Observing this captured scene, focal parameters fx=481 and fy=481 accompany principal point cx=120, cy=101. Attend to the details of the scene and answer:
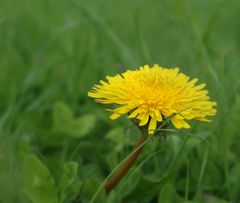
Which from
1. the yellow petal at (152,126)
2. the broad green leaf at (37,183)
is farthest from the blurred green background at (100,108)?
the yellow petal at (152,126)

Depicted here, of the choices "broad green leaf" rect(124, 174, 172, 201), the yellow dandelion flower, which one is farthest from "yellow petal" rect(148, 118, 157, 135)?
"broad green leaf" rect(124, 174, 172, 201)

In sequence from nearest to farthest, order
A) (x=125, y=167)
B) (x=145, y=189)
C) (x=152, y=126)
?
(x=152, y=126) < (x=125, y=167) < (x=145, y=189)

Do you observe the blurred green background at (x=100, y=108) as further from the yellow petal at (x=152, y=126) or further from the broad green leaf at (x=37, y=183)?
the yellow petal at (x=152, y=126)

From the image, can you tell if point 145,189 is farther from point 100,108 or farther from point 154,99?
point 100,108

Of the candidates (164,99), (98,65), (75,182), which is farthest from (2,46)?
A: (164,99)

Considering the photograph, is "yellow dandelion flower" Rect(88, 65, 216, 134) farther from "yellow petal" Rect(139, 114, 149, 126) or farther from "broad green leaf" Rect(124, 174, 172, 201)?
"broad green leaf" Rect(124, 174, 172, 201)

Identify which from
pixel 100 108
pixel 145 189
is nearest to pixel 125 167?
pixel 145 189

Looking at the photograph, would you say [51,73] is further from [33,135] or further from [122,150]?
[122,150]
